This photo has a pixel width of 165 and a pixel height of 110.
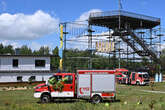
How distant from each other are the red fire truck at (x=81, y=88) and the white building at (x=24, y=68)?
22.9 meters

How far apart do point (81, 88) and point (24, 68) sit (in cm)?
2505

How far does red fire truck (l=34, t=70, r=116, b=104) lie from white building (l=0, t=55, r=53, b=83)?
22.9m

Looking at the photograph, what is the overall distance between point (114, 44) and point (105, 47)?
2101 mm

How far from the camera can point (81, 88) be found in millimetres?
19156

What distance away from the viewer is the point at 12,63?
138 ft

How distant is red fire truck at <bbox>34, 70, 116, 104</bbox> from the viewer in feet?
62.9

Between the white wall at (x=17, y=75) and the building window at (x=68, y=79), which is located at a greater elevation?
the building window at (x=68, y=79)

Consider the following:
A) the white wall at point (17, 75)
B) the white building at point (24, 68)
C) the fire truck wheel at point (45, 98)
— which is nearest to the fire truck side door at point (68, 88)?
the fire truck wheel at point (45, 98)

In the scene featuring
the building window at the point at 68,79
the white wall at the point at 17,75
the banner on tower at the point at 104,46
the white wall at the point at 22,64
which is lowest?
the white wall at the point at 17,75

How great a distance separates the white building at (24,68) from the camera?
41.3m

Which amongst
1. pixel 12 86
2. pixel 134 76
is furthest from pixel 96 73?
pixel 134 76

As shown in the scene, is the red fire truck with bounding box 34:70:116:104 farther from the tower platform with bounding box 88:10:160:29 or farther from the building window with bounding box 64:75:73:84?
the tower platform with bounding box 88:10:160:29

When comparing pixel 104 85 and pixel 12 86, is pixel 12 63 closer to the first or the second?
pixel 12 86

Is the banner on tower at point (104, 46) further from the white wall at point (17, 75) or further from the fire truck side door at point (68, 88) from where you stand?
the fire truck side door at point (68, 88)
